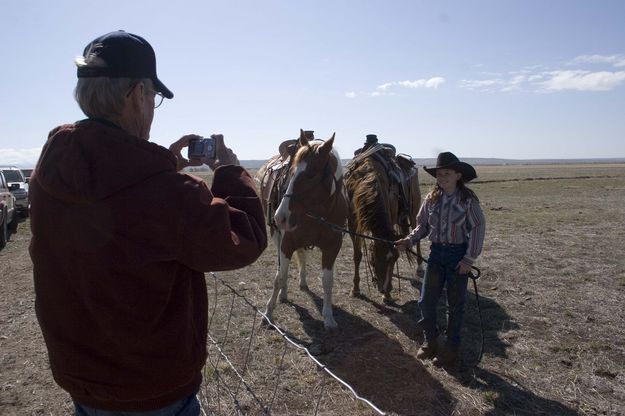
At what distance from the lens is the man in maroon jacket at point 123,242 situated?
1.11 meters

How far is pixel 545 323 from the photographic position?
4941mm

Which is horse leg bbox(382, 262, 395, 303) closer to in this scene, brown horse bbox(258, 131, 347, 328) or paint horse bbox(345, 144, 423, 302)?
paint horse bbox(345, 144, 423, 302)

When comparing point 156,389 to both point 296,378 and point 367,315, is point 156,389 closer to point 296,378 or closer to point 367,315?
point 296,378

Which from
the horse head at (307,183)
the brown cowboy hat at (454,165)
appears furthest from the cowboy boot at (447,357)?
the horse head at (307,183)

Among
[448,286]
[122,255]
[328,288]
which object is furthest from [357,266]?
[122,255]

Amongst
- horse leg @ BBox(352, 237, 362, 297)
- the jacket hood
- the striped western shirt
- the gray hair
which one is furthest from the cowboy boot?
the gray hair

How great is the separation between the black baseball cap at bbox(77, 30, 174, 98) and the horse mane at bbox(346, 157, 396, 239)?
13.1ft

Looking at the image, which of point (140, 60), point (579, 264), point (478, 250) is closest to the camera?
point (140, 60)

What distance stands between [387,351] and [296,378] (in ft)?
3.32

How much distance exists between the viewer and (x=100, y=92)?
1.21 metres

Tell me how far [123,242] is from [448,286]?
10.8ft

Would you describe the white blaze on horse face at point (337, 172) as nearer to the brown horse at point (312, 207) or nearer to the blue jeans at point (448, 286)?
the brown horse at point (312, 207)

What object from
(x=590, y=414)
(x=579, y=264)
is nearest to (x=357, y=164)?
(x=590, y=414)

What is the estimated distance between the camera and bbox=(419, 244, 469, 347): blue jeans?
381cm
